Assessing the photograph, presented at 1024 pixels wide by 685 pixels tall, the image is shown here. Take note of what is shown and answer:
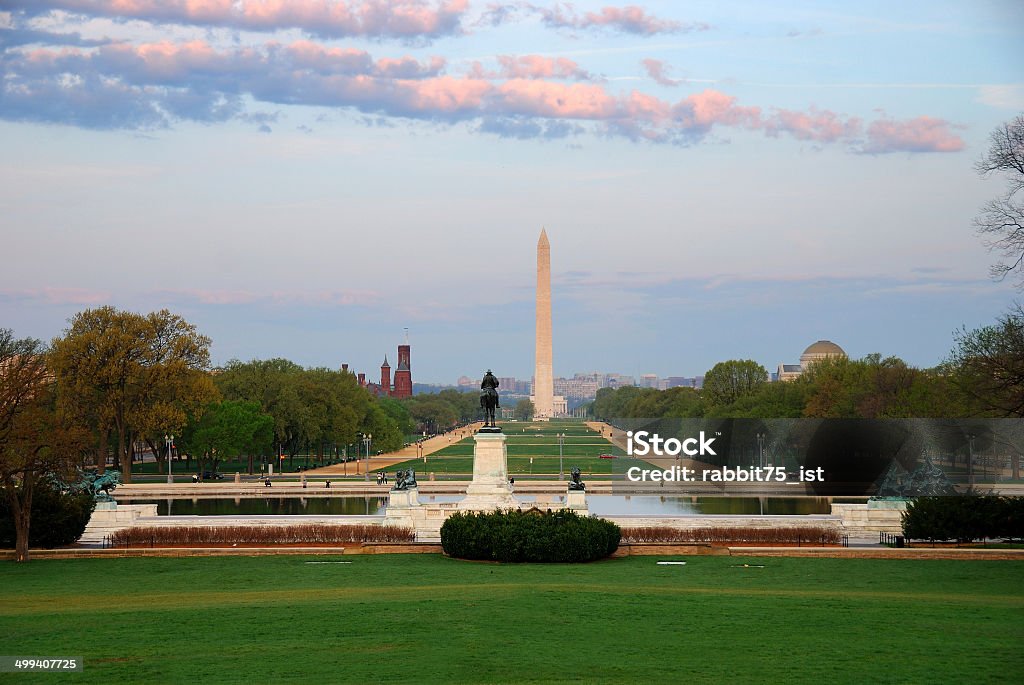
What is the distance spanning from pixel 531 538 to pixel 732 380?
74547mm

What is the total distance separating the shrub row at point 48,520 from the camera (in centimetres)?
3316

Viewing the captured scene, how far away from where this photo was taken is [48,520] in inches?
1319

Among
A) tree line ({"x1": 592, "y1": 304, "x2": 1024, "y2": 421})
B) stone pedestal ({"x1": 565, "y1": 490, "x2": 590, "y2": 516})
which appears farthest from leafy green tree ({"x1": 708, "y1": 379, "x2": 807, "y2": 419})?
stone pedestal ({"x1": 565, "y1": 490, "x2": 590, "y2": 516})

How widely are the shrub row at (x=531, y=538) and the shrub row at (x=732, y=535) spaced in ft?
17.2

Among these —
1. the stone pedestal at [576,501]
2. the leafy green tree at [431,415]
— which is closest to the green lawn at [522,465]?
the stone pedestal at [576,501]

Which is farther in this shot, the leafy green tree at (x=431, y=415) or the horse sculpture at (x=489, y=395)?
the leafy green tree at (x=431, y=415)

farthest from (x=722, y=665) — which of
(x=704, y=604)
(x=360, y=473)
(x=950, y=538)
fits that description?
(x=360, y=473)

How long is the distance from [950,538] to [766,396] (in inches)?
2105

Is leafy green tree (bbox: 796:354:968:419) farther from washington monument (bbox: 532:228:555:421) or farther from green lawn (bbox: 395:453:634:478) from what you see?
washington monument (bbox: 532:228:555:421)

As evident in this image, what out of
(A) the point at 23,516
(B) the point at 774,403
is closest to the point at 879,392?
(B) the point at 774,403

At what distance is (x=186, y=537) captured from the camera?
36.8 m

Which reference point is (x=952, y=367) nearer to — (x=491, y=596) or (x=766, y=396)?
(x=766, y=396)

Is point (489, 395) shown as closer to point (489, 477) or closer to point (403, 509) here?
point (489, 477)

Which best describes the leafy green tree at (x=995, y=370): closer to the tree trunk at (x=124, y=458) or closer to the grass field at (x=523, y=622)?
the grass field at (x=523, y=622)
